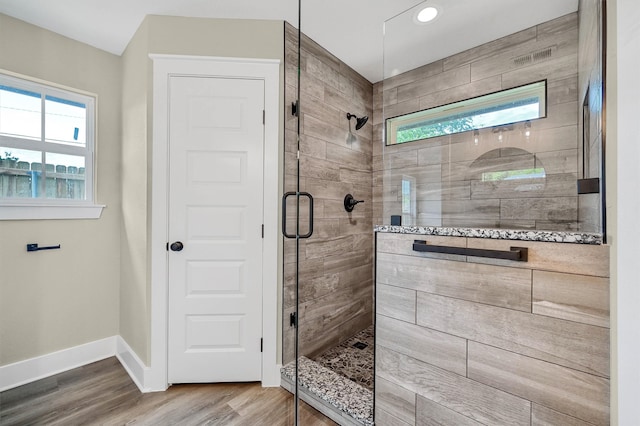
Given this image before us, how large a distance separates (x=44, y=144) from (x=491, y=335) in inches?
117

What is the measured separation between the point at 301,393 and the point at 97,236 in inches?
77.4

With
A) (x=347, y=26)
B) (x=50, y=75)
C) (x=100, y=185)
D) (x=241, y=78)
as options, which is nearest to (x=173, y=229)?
(x=100, y=185)

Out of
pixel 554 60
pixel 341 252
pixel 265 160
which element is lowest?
pixel 341 252

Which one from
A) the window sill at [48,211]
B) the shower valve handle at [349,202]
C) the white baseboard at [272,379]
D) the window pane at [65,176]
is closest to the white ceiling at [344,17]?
the window pane at [65,176]

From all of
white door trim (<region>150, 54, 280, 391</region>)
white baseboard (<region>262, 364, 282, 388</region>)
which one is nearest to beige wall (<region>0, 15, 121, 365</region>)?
white door trim (<region>150, 54, 280, 391</region>)

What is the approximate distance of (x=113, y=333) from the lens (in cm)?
228

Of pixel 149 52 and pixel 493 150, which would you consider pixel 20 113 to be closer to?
pixel 149 52

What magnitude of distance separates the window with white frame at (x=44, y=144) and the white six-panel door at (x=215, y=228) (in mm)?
910

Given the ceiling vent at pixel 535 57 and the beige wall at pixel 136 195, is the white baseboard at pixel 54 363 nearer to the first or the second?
the beige wall at pixel 136 195

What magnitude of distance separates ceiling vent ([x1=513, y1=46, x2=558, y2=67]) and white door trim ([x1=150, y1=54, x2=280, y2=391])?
1487 mm

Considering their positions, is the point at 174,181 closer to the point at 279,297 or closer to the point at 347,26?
the point at 279,297

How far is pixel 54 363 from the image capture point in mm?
2002

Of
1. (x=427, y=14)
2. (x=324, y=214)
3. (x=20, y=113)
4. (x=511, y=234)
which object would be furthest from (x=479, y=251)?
(x=20, y=113)

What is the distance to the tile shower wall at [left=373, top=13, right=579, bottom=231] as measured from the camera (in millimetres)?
1444
